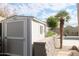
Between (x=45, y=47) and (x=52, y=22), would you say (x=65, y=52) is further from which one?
(x=52, y=22)

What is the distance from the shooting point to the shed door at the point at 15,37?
208cm

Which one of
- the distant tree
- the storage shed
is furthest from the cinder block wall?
the distant tree

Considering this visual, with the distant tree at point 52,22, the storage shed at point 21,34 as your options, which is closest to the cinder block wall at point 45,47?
the storage shed at point 21,34

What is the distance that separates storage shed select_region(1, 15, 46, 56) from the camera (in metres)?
2.07

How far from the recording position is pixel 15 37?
6.82 feet

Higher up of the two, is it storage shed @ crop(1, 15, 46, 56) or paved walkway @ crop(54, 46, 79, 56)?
storage shed @ crop(1, 15, 46, 56)

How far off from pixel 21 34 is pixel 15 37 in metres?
0.10

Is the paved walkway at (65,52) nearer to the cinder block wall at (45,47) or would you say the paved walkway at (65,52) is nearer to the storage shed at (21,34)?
the cinder block wall at (45,47)

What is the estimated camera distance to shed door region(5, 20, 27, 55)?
2.08m

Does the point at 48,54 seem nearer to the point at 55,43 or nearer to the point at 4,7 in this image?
the point at 55,43

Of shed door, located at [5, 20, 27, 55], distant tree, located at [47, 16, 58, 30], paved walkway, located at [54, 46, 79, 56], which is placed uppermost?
distant tree, located at [47, 16, 58, 30]

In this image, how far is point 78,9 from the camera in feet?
6.86

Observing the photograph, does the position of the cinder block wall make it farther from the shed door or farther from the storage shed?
the shed door

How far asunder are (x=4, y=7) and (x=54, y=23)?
0.77 metres
